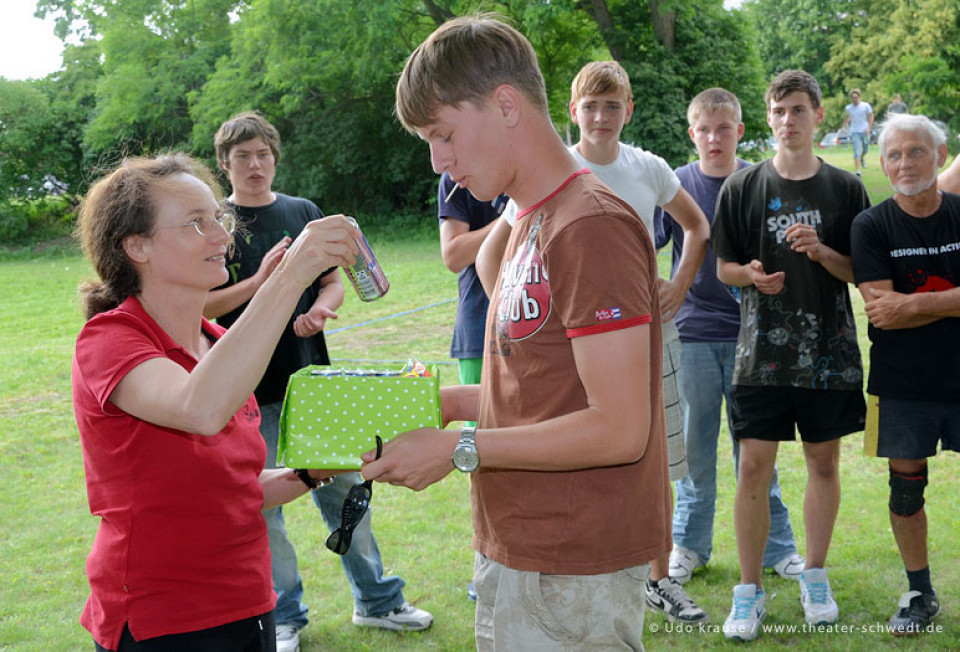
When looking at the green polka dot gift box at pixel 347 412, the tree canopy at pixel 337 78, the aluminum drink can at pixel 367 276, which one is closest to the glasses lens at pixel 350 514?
the green polka dot gift box at pixel 347 412

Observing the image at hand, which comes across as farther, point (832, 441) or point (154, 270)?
point (832, 441)

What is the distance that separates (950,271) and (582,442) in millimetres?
2734

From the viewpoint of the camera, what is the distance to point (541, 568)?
196 centimetres

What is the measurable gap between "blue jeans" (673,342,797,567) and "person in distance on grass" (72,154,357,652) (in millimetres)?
2617

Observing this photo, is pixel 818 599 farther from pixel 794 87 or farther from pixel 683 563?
pixel 794 87

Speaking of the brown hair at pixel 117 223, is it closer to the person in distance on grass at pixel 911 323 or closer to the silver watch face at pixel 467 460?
the silver watch face at pixel 467 460

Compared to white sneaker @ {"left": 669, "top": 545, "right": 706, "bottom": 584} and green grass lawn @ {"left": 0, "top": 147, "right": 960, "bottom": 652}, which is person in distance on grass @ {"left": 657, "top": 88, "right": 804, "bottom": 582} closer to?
white sneaker @ {"left": 669, "top": 545, "right": 706, "bottom": 584}

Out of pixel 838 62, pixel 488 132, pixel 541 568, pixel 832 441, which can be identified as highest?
pixel 838 62

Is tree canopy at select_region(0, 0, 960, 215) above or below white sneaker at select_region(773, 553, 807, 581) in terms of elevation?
above

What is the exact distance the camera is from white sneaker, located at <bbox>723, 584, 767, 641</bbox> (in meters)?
3.91

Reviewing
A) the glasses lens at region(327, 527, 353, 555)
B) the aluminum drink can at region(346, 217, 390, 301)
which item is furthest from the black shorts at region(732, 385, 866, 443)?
the glasses lens at region(327, 527, 353, 555)

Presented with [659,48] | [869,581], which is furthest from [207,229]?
[659,48]

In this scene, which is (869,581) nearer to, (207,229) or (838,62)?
(207,229)

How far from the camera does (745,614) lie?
396 cm
